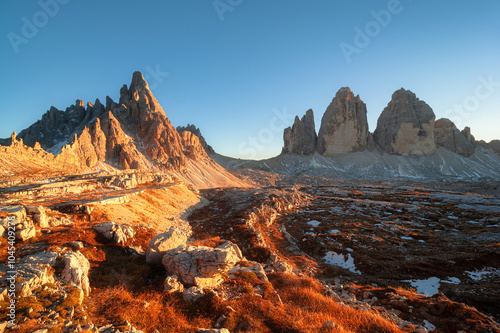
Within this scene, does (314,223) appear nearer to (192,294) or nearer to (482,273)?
(482,273)

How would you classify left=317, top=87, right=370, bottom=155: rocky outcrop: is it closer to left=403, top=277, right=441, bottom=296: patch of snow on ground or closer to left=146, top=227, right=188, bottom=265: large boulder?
left=403, top=277, right=441, bottom=296: patch of snow on ground

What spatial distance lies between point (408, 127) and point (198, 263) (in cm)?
19318

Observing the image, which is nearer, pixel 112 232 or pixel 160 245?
pixel 160 245

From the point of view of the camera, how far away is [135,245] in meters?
14.2

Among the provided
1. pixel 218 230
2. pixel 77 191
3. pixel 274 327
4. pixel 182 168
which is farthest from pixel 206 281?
pixel 182 168

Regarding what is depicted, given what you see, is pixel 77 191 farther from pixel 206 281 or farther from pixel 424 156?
pixel 424 156

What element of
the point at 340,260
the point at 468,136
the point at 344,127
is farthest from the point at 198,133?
the point at 468,136

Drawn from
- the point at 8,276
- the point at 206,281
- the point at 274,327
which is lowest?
the point at 274,327

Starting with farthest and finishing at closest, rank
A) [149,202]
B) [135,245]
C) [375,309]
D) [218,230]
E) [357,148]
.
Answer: [357,148] → [149,202] → [218,230] → [135,245] → [375,309]

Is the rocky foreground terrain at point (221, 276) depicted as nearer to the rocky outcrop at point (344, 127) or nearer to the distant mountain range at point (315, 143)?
the distant mountain range at point (315, 143)

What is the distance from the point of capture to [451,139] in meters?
165

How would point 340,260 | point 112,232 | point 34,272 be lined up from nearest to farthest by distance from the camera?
point 34,272 < point 112,232 < point 340,260

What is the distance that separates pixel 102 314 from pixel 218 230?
1918 centimetres

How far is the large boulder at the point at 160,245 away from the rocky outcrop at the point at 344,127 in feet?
546
